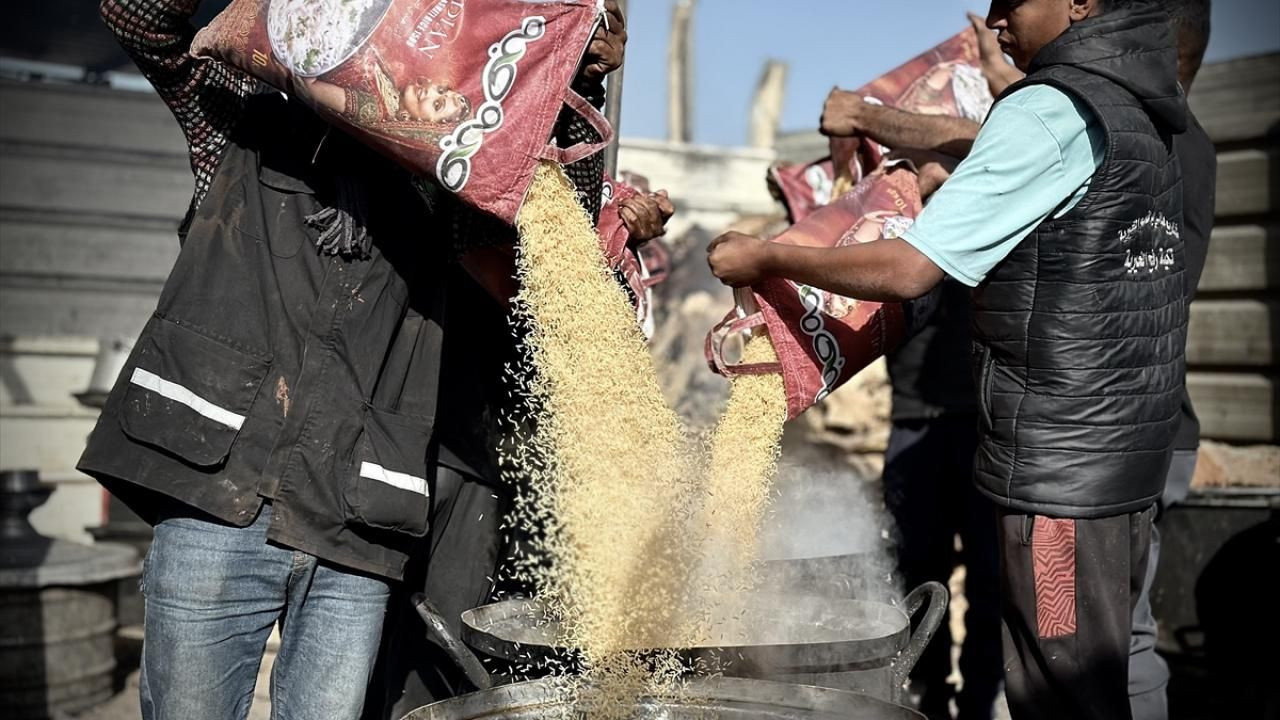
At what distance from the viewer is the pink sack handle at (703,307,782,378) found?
252cm

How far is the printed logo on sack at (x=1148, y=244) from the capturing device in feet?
6.76

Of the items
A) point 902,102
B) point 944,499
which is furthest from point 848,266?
point 944,499

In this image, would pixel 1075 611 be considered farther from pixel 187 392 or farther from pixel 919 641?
pixel 187 392

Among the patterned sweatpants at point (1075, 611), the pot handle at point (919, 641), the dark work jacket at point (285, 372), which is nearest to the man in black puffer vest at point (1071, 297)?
the patterned sweatpants at point (1075, 611)

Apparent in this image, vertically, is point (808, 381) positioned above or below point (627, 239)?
below

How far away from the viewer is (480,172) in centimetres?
189

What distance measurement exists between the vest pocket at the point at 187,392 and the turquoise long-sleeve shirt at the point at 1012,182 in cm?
120

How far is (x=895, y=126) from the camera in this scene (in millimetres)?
2951

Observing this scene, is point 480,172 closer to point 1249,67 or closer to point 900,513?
point 900,513

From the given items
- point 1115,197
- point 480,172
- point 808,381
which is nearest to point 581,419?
point 480,172

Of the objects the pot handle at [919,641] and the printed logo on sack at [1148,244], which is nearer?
the printed logo on sack at [1148,244]

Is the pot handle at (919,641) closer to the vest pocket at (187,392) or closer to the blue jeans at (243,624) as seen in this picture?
the blue jeans at (243,624)

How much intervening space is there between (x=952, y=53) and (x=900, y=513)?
4.61ft

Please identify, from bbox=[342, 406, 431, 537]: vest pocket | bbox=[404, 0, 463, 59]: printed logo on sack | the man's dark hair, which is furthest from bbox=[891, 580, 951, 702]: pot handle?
the man's dark hair
